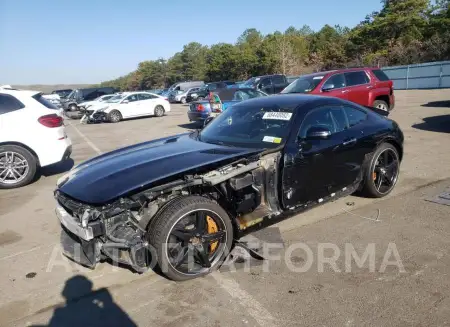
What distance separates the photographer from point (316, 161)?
3.91 m

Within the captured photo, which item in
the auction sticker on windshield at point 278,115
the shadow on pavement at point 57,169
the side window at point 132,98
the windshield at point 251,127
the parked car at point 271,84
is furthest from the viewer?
the parked car at point 271,84

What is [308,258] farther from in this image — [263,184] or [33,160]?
[33,160]

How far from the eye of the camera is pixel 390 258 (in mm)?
3381

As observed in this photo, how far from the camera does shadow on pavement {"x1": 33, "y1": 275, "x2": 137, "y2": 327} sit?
2.73 m

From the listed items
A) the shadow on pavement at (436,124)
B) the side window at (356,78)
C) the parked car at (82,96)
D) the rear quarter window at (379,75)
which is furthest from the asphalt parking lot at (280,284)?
the parked car at (82,96)

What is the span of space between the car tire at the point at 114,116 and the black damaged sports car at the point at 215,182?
593 inches

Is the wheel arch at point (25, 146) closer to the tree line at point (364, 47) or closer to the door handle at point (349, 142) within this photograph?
the door handle at point (349, 142)

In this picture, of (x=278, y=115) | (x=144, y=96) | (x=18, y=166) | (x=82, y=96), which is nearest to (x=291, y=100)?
(x=278, y=115)

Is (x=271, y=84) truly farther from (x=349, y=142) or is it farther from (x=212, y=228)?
(x=212, y=228)

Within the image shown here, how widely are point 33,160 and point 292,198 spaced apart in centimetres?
506

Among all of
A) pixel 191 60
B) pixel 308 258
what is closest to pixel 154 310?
pixel 308 258

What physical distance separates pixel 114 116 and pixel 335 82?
39.6 ft

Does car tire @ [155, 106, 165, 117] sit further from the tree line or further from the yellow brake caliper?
the tree line

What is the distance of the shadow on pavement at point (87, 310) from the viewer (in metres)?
2.73
